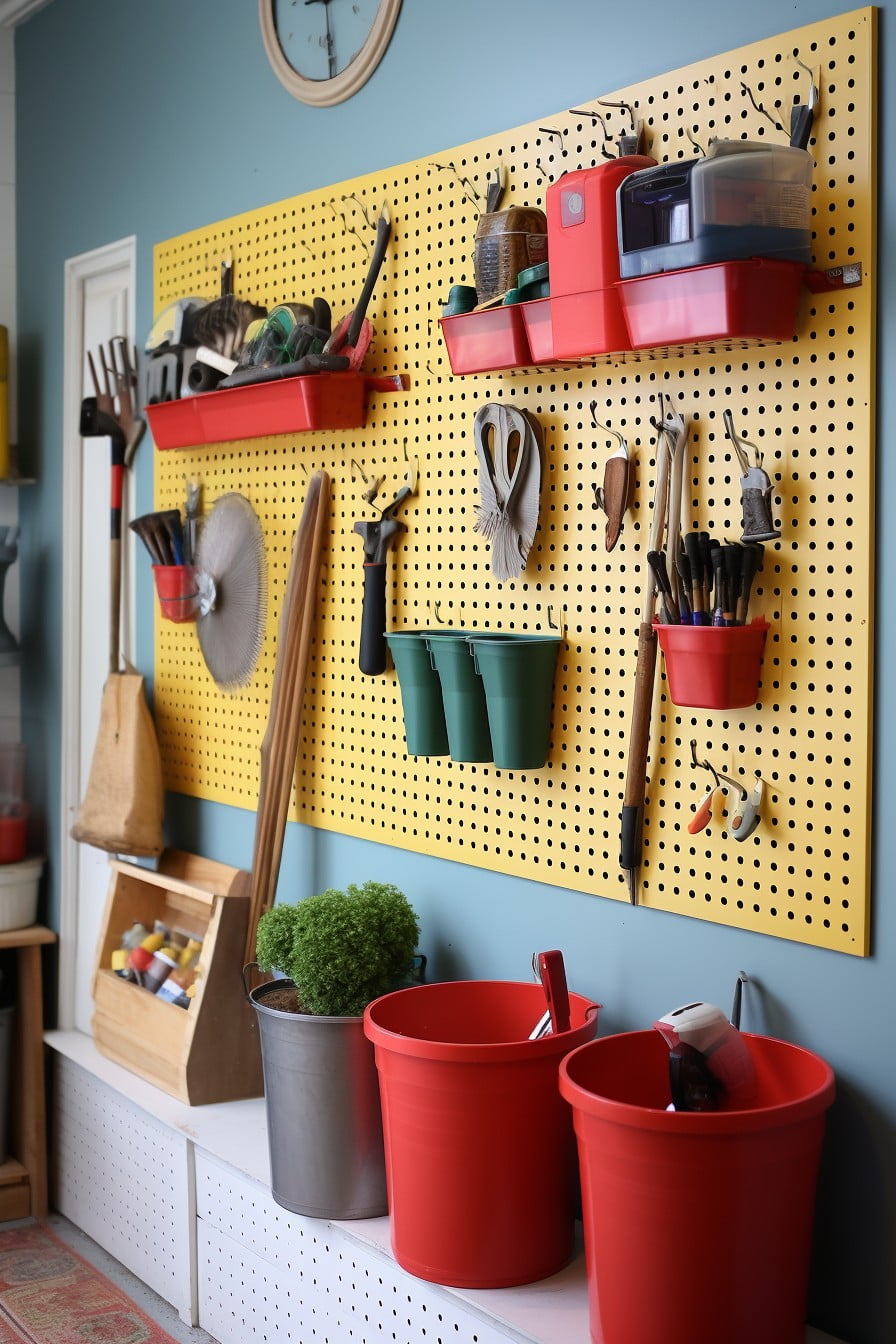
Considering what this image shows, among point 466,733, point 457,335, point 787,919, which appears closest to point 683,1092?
point 787,919

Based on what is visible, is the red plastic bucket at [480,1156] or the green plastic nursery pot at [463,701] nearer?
the red plastic bucket at [480,1156]

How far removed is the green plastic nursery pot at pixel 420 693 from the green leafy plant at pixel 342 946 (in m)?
0.26

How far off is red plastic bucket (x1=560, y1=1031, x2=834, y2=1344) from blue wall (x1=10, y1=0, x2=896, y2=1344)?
0.13 m

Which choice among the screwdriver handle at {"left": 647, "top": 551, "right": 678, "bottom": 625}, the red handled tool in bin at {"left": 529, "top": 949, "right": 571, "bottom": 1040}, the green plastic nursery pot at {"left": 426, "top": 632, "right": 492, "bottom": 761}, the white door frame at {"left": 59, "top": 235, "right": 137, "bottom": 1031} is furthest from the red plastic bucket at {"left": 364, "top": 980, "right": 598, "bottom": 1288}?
the white door frame at {"left": 59, "top": 235, "right": 137, "bottom": 1031}

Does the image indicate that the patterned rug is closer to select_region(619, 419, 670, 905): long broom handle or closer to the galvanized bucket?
the galvanized bucket

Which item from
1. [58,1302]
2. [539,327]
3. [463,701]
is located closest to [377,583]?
[463,701]

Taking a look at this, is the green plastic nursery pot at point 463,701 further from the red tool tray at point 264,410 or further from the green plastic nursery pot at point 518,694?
the red tool tray at point 264,410

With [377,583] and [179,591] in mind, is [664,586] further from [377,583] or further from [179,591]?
[179,591]

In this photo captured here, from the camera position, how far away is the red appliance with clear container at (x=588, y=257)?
68.5 inches

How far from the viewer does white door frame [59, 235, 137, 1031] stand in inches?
136

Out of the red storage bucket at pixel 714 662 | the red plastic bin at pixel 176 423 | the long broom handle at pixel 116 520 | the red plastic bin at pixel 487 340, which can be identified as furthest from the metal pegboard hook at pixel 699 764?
the long broom handle at pixel 116 520

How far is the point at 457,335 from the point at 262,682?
0.95 meters

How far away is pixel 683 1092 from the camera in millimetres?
1630

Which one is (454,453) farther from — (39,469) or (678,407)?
(39,469)
